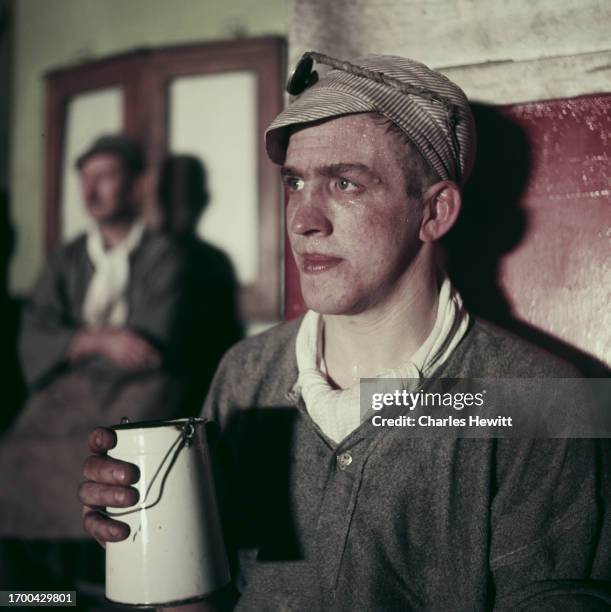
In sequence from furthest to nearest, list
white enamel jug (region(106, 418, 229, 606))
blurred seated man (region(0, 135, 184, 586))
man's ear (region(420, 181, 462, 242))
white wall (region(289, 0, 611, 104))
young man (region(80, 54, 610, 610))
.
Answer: blurred seated man (region(0, 135, 184, 586))
white wall (region(289, 0, 611, 104))
man's ear (region(420, 181, 462, 242))
young man (region(80, 54, 610, 610))
white enamel jug (region(106, 418, 229, 606))

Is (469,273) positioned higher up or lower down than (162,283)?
higher up

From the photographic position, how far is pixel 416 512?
3.49 feet

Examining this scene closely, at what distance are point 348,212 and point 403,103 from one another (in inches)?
8.0

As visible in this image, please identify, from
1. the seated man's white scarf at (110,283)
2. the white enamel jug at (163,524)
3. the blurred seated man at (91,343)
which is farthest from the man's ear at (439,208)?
the seated man's white scarf at (110,283)

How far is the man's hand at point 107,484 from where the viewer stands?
898 mm

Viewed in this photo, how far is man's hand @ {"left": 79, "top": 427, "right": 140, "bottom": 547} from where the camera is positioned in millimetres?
898

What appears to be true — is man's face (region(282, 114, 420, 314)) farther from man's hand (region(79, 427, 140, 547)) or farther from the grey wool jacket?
man's hand (region(79, 427, 140, 547))

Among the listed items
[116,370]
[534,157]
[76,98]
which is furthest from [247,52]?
[534,157]

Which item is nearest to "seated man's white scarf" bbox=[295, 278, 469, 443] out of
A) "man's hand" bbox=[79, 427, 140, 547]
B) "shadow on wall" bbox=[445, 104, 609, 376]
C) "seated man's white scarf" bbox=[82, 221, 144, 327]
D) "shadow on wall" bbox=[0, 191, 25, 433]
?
"shadow on wall" bbox=[445, 104, 609, 376]

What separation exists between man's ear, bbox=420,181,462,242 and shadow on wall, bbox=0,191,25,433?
2261mm

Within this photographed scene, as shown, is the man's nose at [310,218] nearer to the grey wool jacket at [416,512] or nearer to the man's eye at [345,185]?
the man's eye at [345,185]

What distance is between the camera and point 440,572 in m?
1.04

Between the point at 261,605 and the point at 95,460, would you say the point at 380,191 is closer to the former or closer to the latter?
the point at 95,460

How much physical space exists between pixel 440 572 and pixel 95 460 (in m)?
0.58
